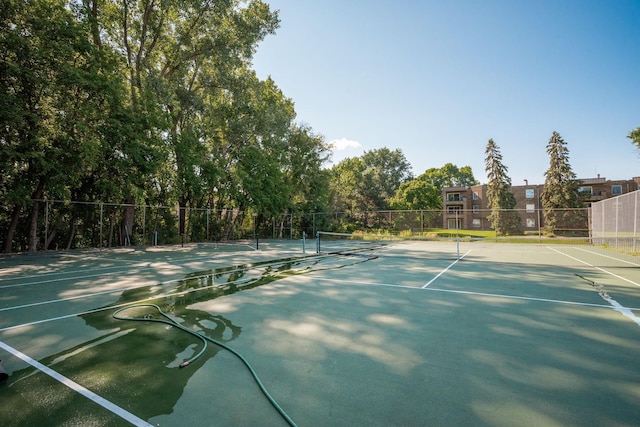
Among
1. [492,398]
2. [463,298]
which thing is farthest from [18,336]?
[463,298]

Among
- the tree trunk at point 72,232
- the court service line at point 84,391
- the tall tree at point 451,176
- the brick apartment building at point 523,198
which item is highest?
the tall tree at point 451,176

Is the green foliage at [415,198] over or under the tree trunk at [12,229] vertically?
over

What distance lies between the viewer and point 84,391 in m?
2.78

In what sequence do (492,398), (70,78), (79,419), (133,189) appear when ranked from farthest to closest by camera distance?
(133,189) < (70,78) < (492,398) < (79,419)

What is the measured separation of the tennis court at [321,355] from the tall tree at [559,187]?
102ft

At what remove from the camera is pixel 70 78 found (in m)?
14.0

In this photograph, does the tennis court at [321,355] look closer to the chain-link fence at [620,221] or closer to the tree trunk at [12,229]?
the chain-link fence at [620,221]

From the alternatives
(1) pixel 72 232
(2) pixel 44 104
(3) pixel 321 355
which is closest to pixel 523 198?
(3) pixel 321 355

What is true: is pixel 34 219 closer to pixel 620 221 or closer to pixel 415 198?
pixel 620 221

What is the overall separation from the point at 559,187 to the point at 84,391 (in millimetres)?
43552

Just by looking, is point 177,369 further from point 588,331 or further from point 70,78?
point 70,78

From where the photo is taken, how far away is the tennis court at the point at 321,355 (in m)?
2.48

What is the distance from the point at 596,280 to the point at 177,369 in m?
10.0

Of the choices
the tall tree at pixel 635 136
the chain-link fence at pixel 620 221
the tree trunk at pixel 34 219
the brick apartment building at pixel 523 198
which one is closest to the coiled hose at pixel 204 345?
the tree trunk at pixel 34 219
